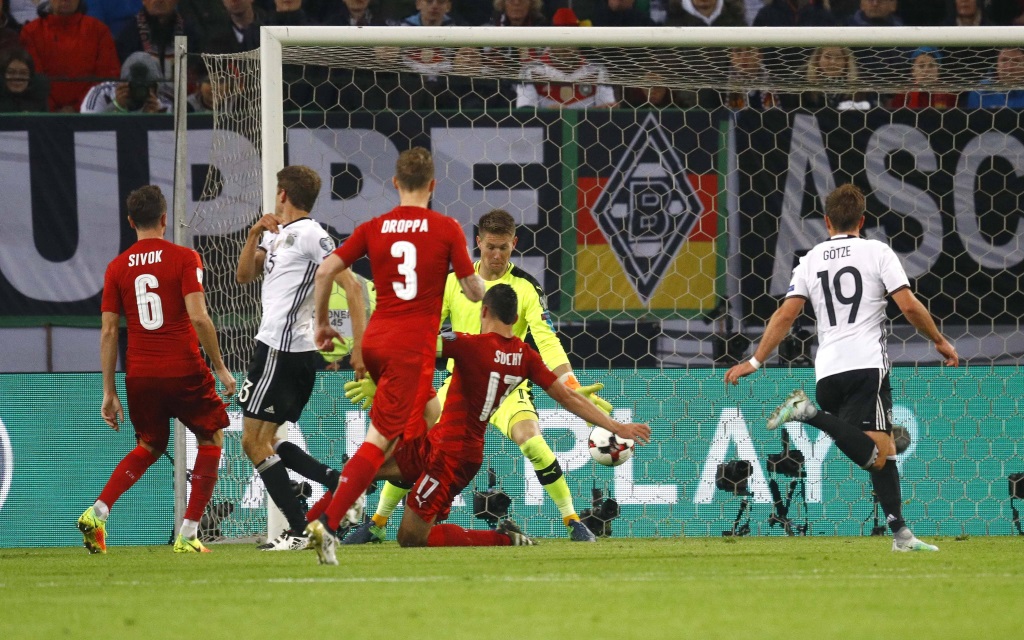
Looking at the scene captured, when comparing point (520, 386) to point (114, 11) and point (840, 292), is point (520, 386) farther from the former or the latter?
point (114, 11)

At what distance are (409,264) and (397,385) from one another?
51cm

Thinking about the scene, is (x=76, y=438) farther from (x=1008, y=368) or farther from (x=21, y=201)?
(x=1008, y=368)

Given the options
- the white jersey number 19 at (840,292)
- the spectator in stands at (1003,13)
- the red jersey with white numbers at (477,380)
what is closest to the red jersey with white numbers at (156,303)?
the red jersey with white numbers at (477,380)

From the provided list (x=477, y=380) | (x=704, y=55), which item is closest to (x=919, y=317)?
(x=477, y=380)

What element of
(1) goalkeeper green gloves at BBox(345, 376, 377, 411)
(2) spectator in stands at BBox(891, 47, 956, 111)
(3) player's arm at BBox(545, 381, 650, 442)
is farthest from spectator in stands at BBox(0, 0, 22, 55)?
(2) spectator in stands at BBox(891, 47, 956, 111)

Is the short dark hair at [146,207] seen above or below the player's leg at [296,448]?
above

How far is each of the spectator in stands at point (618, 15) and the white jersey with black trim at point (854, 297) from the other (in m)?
4.79

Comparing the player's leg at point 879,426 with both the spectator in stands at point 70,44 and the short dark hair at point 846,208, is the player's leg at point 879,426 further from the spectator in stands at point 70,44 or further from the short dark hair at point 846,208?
the spectator in stands at point 70,44

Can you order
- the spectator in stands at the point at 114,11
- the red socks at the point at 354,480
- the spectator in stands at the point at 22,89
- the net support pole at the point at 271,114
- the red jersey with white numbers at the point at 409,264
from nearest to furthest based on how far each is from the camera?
the red socks at the point at 354,480, the red jersey with white numbers at the point at 409,264, the net support pole at the point at 271,114, the spectator in stands at the point at 22,89, the spectator in stands at the point at 114,11

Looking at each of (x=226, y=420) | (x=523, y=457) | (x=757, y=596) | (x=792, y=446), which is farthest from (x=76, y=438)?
(x=757, y=596)

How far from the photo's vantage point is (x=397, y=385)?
5762 millimetres

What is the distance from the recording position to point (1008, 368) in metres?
8.51

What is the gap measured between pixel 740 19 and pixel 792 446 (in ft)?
13.9

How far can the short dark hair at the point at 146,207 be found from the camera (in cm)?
712
